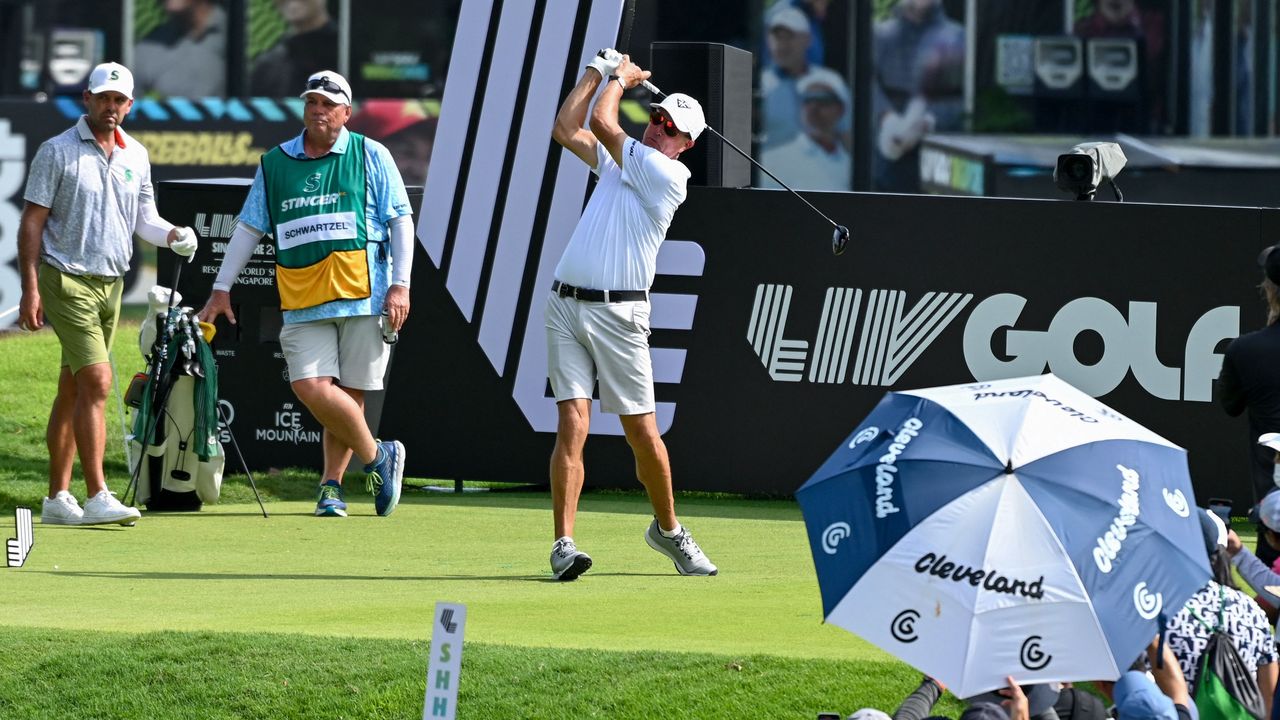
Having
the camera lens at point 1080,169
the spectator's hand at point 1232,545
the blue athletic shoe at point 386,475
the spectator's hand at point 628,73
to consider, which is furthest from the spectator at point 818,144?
the spectator's hand at point 1232,545

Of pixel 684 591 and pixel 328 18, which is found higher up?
pixel 328 18

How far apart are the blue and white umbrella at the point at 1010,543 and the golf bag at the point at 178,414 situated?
5.03 metres

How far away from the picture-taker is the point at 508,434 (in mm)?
11453

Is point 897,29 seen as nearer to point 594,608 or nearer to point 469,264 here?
point 469,264

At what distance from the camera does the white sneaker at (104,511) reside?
9680 millimetres

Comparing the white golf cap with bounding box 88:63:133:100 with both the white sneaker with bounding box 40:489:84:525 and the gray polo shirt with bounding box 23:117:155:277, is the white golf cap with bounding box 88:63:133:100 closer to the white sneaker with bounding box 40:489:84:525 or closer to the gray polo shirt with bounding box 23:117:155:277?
the gray polo shirt with bounding box 23:117:155:277

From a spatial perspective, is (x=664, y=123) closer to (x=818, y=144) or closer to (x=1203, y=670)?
(x=1203, y=670)

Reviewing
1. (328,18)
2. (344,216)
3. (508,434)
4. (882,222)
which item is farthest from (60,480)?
(328,18)

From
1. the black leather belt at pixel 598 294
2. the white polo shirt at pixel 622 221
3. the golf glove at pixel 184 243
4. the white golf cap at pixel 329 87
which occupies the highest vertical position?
the white golf cap at pixel 329 87

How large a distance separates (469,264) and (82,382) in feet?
8.19

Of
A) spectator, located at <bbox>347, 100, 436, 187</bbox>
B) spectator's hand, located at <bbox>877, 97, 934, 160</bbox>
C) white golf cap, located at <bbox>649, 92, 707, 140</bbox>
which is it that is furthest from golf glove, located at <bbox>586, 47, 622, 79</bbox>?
spectator's hand, located at <bbox>877, 97, 934, 160</bbox>

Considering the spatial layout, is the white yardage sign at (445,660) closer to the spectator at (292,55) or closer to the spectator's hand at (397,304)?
the spectator's hand at (397,304)

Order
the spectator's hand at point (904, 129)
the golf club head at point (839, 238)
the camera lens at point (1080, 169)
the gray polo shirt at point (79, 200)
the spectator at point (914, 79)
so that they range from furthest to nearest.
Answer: the spectator at point (914, 79) → the spectator's hand at point (904, 129) → the camera lens at point (1080, 169) → the golf club head at point (839, 238) → the gray polo shirt at point (79, 200)

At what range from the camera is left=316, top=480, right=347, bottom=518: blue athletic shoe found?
10281 mm
